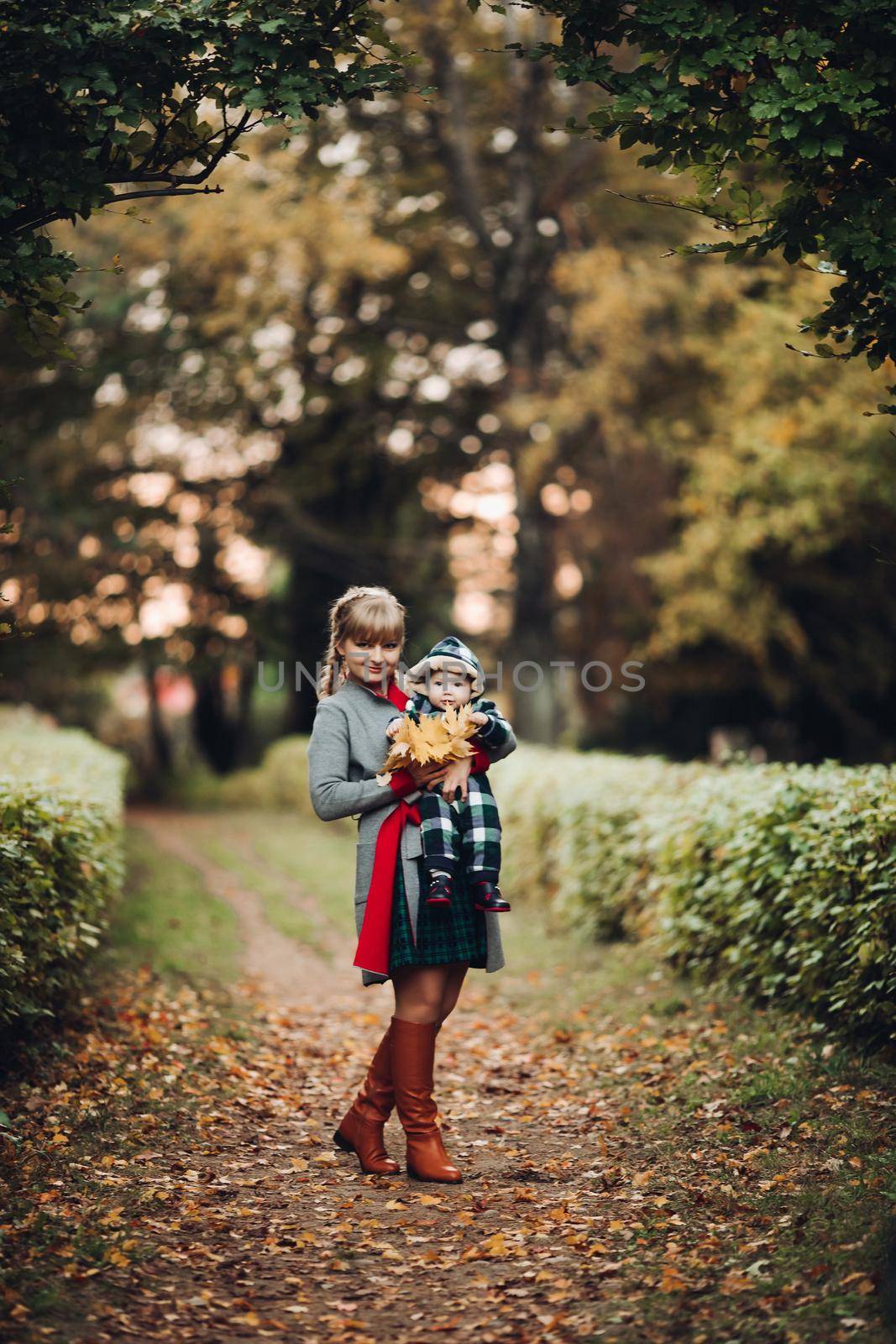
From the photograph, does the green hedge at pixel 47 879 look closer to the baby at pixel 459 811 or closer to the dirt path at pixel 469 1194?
the dirt path at pixel 469 1194

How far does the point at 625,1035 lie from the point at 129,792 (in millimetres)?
25411

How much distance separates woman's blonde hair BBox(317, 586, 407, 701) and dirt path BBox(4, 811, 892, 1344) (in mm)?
1951

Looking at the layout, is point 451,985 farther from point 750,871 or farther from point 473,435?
point 473,435

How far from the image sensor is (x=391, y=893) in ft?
14.7

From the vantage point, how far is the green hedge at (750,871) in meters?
5.41

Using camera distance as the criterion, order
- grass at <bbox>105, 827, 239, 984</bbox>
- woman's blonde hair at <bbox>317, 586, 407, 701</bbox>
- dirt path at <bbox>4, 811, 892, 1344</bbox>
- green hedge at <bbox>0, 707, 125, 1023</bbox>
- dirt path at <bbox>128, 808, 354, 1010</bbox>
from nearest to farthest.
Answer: dirt path at <bbox>4, 811, 892, 1344</bbox>, woman's blonde hair at <bbox>317, 586, 407, 701</bbox>, green hedge at <bbox>0, 707, 125, 1023</bbox>, dirt path at <bbox>128, 808, 354, 1010</bbox>, grass at <bbox>105, 827, 239, 984</bbox>

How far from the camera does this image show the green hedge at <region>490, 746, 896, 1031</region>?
5406 millimetres

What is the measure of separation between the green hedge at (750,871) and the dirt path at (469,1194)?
39 cm

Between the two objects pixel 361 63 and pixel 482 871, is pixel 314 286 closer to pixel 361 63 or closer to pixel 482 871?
pixel 361 63

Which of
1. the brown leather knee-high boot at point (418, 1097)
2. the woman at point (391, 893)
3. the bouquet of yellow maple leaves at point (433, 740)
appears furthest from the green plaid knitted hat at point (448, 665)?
the brown leather knee-high boot at point (418, 1097)

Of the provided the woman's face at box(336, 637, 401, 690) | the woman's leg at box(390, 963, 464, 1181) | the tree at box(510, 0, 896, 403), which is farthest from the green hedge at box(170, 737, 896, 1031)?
the woman's face at box(336, 637, 401, 690)

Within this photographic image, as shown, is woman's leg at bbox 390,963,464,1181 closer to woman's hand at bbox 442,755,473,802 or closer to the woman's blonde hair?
woman's hand at bbox 442,755,473,802

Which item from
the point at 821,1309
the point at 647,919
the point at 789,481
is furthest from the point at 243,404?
the point at 821,1309

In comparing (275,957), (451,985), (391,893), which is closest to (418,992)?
(451,985)
